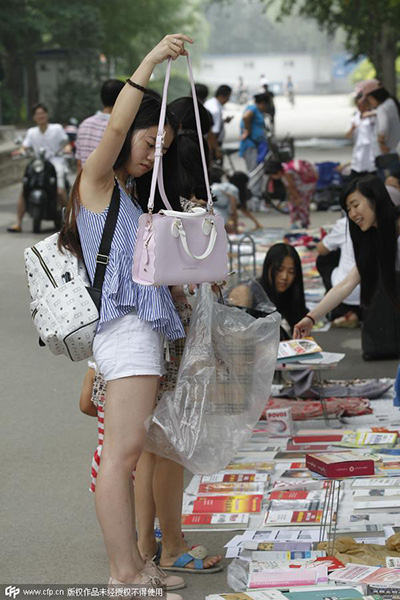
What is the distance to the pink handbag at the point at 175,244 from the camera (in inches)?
165

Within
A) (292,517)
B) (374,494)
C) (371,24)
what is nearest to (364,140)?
(374,494)

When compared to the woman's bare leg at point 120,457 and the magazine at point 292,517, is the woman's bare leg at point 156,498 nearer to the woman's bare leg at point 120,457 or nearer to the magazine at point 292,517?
the woman's bare leg at point 120,457

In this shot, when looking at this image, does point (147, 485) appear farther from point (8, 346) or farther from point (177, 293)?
point (8, 346)

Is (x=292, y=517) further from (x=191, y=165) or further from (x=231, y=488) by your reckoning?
(x=191, y=165)

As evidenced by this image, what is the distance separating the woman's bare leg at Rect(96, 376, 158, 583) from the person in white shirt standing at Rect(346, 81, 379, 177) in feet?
36.5

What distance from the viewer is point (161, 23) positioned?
160ft

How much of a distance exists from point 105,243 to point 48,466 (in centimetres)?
241

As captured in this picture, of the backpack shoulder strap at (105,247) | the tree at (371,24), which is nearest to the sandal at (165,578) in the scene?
the backpack shoulder strap at (105,247)

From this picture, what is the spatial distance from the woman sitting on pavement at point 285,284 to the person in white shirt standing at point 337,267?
5.47 feet

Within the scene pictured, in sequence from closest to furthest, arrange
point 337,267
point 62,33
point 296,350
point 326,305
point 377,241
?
point 326,305 → point 296,350 → point 377,241 → point 337,267 → point 62,33

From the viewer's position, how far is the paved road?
496 cm

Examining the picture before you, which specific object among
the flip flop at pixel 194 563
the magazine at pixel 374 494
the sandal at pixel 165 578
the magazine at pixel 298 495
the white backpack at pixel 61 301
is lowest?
the magazine at pixel 298 495

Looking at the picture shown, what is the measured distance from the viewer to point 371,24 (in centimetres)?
2717

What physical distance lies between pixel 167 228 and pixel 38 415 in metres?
3.47
